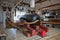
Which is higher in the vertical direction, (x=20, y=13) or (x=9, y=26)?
(x=20, y=13)

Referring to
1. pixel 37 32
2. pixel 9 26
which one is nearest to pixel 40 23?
pixel 37 32

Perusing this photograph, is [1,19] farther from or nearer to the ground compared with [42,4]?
nearer to the ground

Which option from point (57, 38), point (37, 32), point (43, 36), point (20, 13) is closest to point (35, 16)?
point (37, 32)

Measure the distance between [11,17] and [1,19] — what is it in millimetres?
1289

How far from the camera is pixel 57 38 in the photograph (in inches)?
149

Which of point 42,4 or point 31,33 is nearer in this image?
point 31,33

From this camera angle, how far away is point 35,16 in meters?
5.32

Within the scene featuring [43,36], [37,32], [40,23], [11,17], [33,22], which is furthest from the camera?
[11,17]

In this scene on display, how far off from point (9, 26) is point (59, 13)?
3388 millimetres

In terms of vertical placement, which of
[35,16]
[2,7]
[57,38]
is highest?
[2,7]

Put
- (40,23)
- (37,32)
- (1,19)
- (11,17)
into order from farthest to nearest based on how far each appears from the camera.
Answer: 1. (11,17)
2. (1,19)
3. (40,23)
4. (37,32)

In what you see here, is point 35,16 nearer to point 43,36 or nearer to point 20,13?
point 43,36

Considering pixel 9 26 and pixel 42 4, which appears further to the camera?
pixel 9 26

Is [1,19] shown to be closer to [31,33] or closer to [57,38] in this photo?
[31,33]
